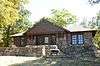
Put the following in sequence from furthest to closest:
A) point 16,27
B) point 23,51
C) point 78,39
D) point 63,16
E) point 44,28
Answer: point 63,16, point 16,27, point 44,28, point 78,39, point 23,51

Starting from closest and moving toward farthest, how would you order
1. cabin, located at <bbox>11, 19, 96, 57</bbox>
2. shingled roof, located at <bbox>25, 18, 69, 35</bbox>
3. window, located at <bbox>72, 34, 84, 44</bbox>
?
cabin, located at <bbox>11, 19, 96, 57</bbox>
window, located at <bbox>72, 34, 84, 44</bbox>
shingled roof, located at <bbox>25, 18, 69, 35</bbox>

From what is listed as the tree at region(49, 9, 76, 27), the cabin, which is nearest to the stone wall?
the cabin

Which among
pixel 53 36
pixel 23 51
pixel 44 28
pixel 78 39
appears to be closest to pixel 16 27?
pixel 44 28

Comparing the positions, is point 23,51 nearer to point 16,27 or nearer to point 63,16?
point 16,27

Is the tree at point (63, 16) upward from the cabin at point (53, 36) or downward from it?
upward

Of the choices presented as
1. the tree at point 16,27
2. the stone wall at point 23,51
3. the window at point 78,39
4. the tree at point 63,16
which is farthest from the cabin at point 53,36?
the tree at point 63,16

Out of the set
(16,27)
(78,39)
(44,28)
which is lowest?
(78,39)

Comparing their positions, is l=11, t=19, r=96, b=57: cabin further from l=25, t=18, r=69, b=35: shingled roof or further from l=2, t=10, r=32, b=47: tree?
l=2, t=10, r=32, b=47: tree

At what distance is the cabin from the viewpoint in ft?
143

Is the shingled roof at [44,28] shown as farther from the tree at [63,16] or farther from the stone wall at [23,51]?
the tree at [63,16]

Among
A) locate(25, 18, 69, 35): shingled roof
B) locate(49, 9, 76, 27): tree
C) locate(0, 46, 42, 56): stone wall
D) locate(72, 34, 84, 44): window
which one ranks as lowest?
locate(0, 46, 42, 56): stone wall

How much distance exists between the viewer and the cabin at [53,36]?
43.7 m

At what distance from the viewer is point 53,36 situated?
153 feet

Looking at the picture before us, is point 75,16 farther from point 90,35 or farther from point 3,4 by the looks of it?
point 3,4
